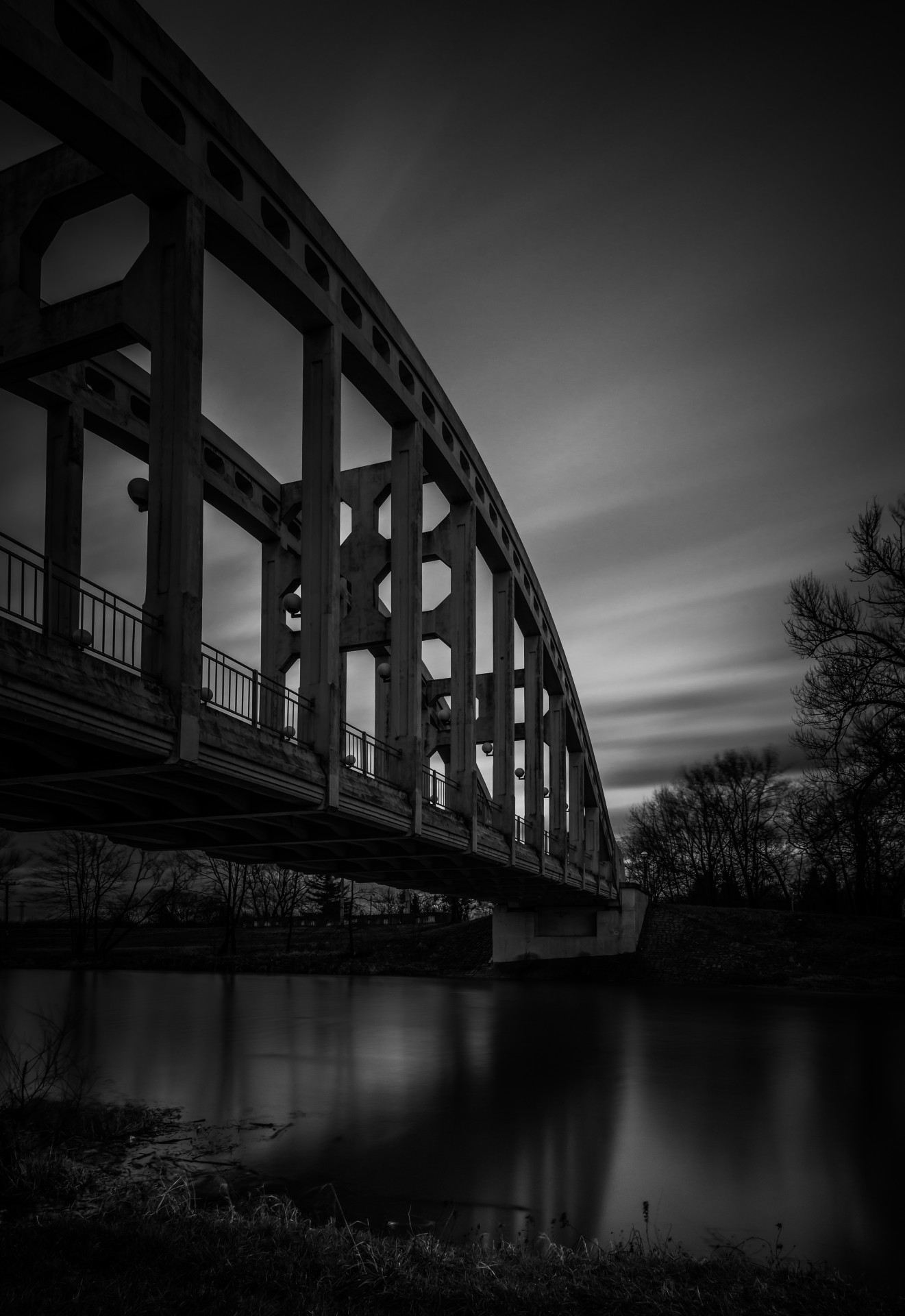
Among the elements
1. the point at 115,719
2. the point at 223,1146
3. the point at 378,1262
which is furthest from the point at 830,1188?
the point at 115,719

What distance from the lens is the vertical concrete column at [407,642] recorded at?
19.4 meters

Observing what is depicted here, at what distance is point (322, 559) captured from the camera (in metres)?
16.0

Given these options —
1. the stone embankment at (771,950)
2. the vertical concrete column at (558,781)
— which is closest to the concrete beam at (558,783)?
the vertical concrete column at (558,781)

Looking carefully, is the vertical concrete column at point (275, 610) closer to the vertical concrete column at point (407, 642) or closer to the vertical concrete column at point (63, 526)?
the vertical concrete column at point (407, 642)

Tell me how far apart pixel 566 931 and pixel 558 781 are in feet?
45.6

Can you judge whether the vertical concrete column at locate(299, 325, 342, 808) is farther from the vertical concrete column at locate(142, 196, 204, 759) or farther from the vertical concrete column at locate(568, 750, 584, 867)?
the vertical concrete column at locate(568, 750, 584, 867)

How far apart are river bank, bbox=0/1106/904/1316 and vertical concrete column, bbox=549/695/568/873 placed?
88.3ft

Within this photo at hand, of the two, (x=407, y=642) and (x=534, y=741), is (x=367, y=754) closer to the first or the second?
(x=407, y=642)

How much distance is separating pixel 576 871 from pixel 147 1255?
33329 mm

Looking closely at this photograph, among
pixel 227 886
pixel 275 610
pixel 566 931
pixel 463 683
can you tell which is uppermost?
pixel 275 610

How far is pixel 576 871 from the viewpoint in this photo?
129 ft

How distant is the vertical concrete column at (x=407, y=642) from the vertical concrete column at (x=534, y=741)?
12699 millimetres

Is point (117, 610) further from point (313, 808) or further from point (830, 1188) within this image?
point (830, 1188)

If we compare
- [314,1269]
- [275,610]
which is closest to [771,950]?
[275,610]
